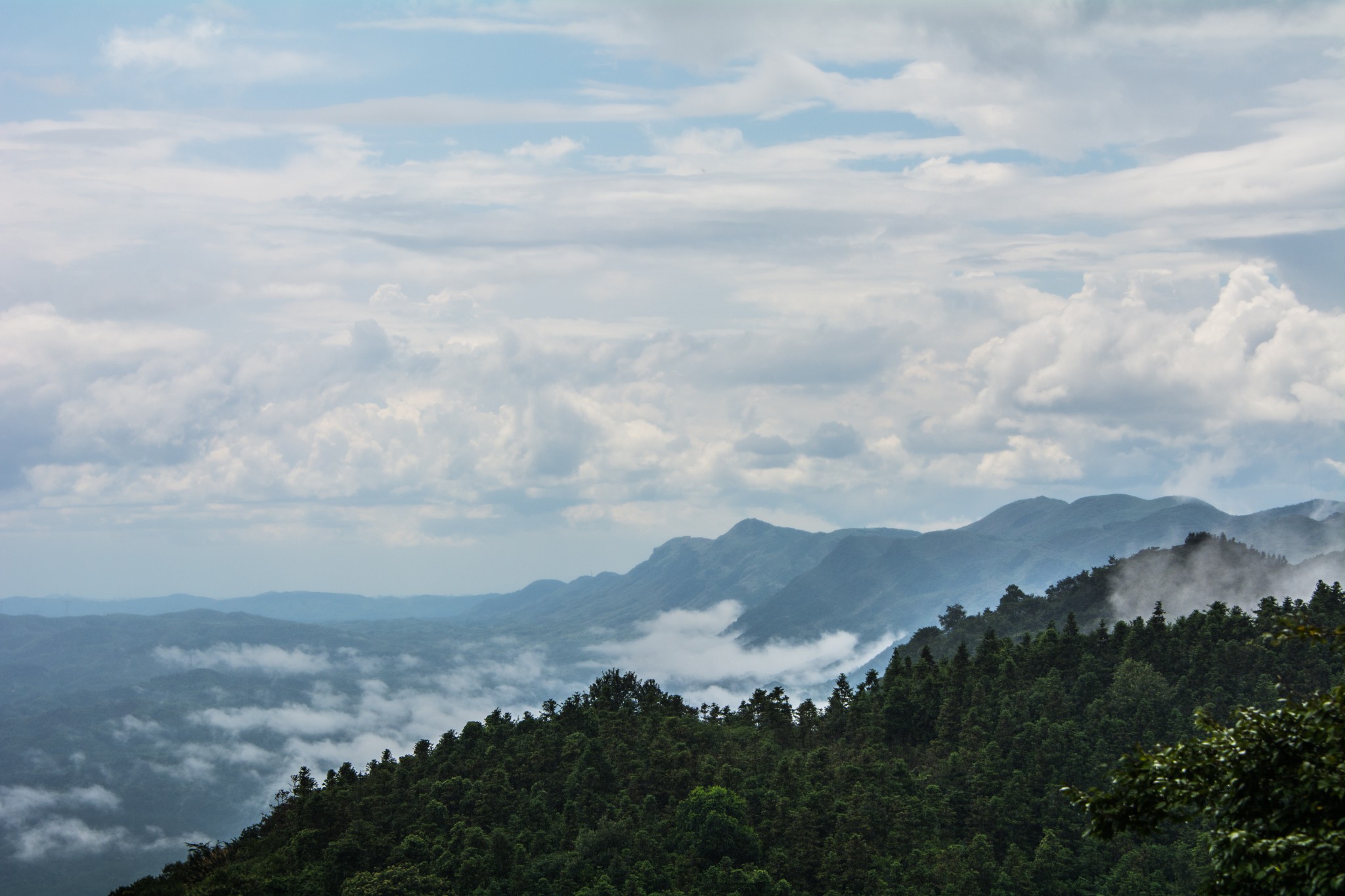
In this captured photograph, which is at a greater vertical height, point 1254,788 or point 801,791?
point 1254,788

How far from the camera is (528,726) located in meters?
107

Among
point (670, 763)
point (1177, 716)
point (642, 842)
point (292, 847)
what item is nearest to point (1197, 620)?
point (1177, 716)

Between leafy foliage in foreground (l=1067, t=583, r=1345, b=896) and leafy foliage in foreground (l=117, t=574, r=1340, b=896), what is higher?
leafy foliage in foreground (l=1067, t=583, r=1345, b=896)

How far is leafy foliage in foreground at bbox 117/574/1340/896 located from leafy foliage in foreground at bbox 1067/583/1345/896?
2247 inches

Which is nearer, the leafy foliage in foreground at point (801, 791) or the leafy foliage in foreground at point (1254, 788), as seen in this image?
the leafy foliage in foreground at point (1254, 788)

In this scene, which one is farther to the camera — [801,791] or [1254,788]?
[801,791]

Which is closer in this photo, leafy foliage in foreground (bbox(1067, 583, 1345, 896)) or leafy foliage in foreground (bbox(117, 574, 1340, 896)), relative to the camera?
leafy foliage in foreground (bbox(1067, 583, 1345, 896))

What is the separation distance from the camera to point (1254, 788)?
22469mm

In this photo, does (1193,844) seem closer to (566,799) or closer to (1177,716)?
(1177,716)

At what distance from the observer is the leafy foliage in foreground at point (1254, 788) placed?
822 inches

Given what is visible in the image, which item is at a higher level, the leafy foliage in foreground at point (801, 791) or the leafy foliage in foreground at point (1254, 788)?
the leafy foliage in foreground at point (1254, 788)

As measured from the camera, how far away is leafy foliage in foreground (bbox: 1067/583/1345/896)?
20875mm

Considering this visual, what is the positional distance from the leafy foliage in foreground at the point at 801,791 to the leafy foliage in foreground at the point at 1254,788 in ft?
187

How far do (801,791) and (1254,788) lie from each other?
70.8 meters
